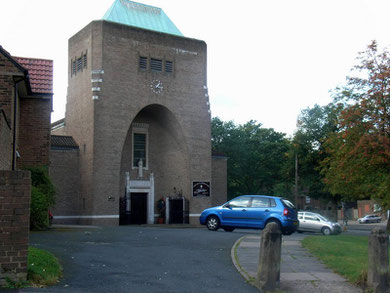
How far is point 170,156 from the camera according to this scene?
39.7m

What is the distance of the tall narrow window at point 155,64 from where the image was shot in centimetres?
3778

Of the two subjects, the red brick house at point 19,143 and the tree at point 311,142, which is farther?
the tree at point 311,142

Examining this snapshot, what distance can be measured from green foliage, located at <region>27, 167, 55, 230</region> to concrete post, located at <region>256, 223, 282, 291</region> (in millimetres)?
13859

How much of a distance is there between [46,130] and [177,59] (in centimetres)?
1807

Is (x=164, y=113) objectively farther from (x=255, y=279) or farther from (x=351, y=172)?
(x=255, y=279)

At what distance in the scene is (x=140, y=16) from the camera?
40.5 meters

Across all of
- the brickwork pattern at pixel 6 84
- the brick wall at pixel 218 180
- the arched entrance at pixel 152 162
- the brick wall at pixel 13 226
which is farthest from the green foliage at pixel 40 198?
the brick wall at pixel 218 180

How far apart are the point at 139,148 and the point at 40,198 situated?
18.3m

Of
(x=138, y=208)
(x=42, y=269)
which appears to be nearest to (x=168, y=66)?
(x=138, y=208)

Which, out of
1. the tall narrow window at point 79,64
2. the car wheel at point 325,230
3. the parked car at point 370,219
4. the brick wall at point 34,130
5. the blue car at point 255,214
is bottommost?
the parked car at point 370,219

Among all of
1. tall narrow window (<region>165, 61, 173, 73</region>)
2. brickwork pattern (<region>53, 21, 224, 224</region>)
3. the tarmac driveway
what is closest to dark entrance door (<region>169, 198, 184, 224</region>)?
brickwork pattern (<region>53, 21, 224, 224</region>)

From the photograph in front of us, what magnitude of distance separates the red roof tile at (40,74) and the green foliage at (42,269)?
13.9m

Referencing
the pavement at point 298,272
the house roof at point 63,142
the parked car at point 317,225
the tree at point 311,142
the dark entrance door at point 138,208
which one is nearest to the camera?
the pavement at point 298,272

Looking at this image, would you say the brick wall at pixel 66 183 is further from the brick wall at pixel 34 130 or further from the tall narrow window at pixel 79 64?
the brick wall at pixel 34 130
